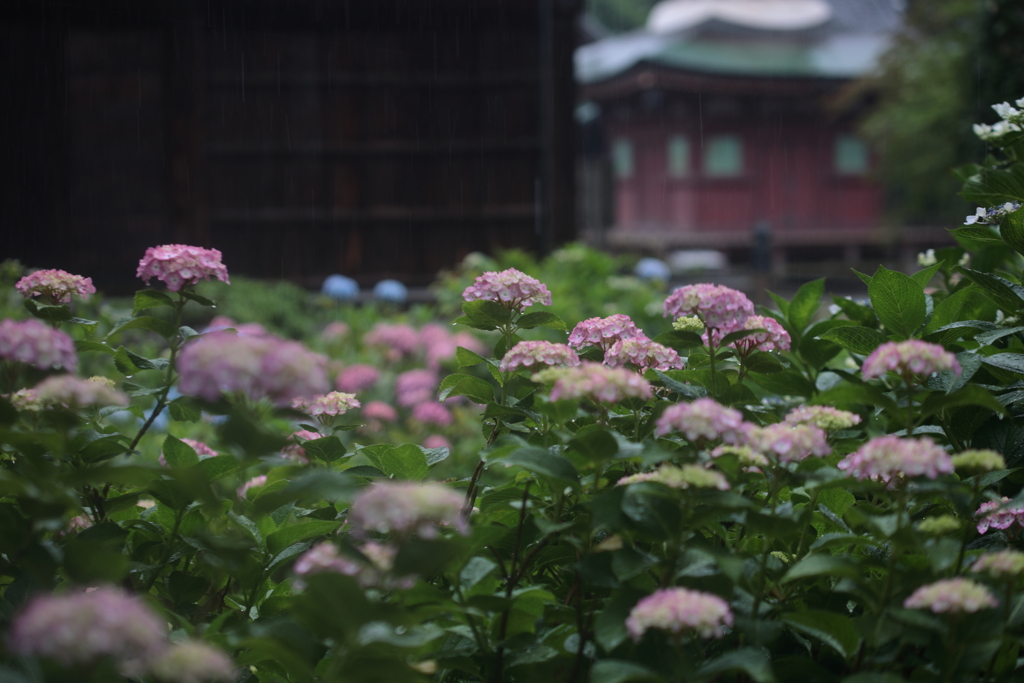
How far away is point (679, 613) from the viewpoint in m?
0.65

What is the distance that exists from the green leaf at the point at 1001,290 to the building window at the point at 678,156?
19.0 metres

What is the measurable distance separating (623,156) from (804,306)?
20213 mm

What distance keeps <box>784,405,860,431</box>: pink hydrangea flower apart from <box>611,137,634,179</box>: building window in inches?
785

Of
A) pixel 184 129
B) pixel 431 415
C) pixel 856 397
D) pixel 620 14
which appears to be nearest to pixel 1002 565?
pixel 856 397

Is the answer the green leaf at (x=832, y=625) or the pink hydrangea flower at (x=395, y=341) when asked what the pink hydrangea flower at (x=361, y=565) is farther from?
the pink hydrangea flower at (x=395, y=341)

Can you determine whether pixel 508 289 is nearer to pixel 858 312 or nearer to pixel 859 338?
pixel 859 338

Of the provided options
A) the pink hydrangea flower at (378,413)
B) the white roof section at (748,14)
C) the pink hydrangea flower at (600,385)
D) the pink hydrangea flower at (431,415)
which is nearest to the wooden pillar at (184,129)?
the pink hydrangea flower at (431,415)

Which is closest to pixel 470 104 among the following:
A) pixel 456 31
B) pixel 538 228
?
pixel 456 31

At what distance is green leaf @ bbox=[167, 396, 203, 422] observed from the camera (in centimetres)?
92

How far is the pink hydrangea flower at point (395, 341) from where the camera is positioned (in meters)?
3.88

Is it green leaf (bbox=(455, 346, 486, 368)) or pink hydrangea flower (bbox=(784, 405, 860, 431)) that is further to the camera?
green leaf (bbox=(455, 346, 486, 368))

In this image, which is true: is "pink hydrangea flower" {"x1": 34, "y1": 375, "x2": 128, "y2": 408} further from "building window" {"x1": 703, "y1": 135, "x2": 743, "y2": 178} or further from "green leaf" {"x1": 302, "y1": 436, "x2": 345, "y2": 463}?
"building window" {"x1": 703, "y1": 135, "x2": 743, "y2": 178}

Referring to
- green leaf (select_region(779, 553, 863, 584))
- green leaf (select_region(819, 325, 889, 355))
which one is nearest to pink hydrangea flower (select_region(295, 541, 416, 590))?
green leaf (select_region(779, 553, 863, 584))

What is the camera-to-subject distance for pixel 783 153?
19344 millimetres
